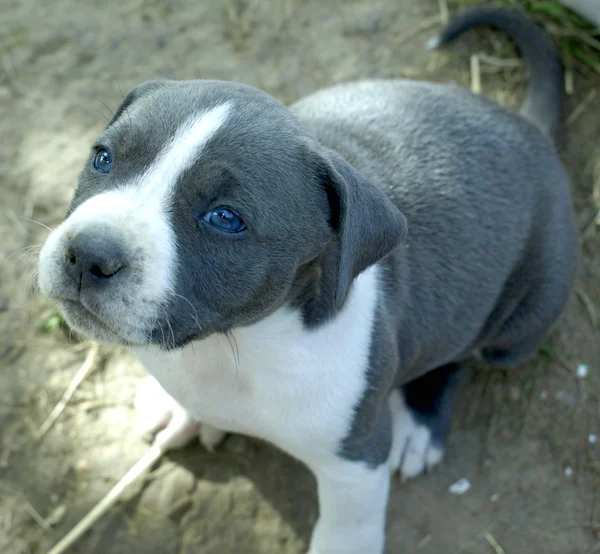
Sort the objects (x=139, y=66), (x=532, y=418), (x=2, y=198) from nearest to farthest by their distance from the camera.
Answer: (x=532, y=418) → (x=2, y=198) → (x=139, y=66)

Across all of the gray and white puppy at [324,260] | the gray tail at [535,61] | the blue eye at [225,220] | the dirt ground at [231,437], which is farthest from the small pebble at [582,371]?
the blue eye at [225,220]

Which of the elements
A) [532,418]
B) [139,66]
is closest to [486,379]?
[532,418]

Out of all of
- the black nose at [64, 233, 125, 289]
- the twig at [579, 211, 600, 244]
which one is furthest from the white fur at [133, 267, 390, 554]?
the twig at [579, 211, 600, 244]

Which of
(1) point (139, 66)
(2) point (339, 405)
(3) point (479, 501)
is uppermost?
(1) point (139, 66)

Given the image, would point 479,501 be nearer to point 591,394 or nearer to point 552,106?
point 591,394

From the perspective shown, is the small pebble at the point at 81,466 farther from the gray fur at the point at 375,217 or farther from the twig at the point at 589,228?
the twig at the point at 589,228
